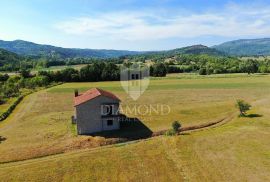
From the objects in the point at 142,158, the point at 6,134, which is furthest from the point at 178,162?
the point at 6,134

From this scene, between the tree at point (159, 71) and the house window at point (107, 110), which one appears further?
the tree at point (159, 71)

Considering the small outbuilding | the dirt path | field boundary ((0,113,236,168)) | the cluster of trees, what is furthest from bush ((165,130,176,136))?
the cluster of trees

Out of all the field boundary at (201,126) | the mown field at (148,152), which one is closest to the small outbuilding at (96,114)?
the mown field at (148,152)

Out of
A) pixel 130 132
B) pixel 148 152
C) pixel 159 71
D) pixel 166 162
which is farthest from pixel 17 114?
pixel 159 71

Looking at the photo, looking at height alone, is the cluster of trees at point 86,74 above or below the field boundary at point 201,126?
above

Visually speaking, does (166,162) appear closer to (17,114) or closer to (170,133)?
(170,133)

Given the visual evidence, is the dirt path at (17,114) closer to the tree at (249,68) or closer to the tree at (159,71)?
the tree at (159,71)
